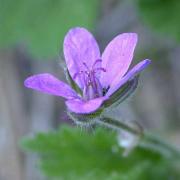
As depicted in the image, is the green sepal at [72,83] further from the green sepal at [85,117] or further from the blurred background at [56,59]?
the blurred background at [56,59]

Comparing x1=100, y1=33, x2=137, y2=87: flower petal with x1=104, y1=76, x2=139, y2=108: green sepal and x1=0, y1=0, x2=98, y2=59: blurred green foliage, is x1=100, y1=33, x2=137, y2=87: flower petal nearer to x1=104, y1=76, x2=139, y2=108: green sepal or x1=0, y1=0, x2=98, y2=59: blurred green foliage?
x1=104, y1=76, x2=139, y2=108: green sepal

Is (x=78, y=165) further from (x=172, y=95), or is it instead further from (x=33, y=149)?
(x=172, y=95)

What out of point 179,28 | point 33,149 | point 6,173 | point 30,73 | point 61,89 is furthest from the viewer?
point 30,73

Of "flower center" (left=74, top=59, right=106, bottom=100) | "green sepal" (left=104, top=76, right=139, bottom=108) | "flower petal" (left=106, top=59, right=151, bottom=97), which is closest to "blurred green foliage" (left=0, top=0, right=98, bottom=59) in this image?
"flower center" (left=74, top=59, right=106, bottom=100)

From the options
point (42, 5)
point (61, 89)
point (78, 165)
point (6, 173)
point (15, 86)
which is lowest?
point (6, 173)

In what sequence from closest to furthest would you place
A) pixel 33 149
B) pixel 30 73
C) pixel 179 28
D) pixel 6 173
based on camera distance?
pixel 33 149, pixel 179 28, pixel 6 173, pixel 30 73

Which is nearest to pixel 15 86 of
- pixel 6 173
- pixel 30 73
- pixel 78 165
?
pixel 30 73

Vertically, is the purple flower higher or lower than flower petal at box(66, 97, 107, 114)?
higher

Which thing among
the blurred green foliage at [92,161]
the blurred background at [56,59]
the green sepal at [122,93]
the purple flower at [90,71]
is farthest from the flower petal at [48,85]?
the blurred background at [56,59]
